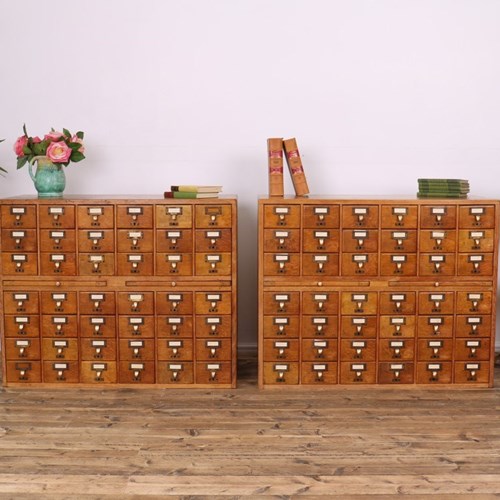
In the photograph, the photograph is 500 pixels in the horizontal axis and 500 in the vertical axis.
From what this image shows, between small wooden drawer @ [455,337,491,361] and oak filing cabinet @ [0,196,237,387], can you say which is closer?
oak filing cabinet @ [0,196,237,387]

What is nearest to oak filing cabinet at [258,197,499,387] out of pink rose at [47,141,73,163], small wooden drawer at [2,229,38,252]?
pink rose at [47,141,73,163]

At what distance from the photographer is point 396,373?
13.2 ft

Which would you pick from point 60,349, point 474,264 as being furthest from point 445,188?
point 60,349

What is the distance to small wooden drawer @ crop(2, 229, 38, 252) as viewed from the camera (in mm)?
3936

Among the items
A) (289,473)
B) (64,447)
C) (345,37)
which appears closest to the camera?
(289,473)

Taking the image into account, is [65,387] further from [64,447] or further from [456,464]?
[456,464]

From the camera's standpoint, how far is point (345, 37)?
179 inches

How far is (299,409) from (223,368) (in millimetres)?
531

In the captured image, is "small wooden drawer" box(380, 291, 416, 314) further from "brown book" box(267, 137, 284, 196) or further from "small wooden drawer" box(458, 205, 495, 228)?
"brown book" box(267, 137, 284, 196)

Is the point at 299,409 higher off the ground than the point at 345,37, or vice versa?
the point at 345,37

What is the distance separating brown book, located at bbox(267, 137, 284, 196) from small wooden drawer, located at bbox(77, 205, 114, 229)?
855 mm

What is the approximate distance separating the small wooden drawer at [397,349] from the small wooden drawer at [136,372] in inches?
47.9

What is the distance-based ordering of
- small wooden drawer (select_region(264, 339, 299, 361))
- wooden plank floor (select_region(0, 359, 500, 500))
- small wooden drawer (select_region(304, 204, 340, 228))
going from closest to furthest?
wooden plank floor (select_region(0, 359, 500, 500)) → small wooden drawer (select_region(304, 204, 340, 228)) → small wooden drawer (select_region(264, 339, 299, 361))

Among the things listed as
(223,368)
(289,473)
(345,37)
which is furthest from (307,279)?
(345,37)
